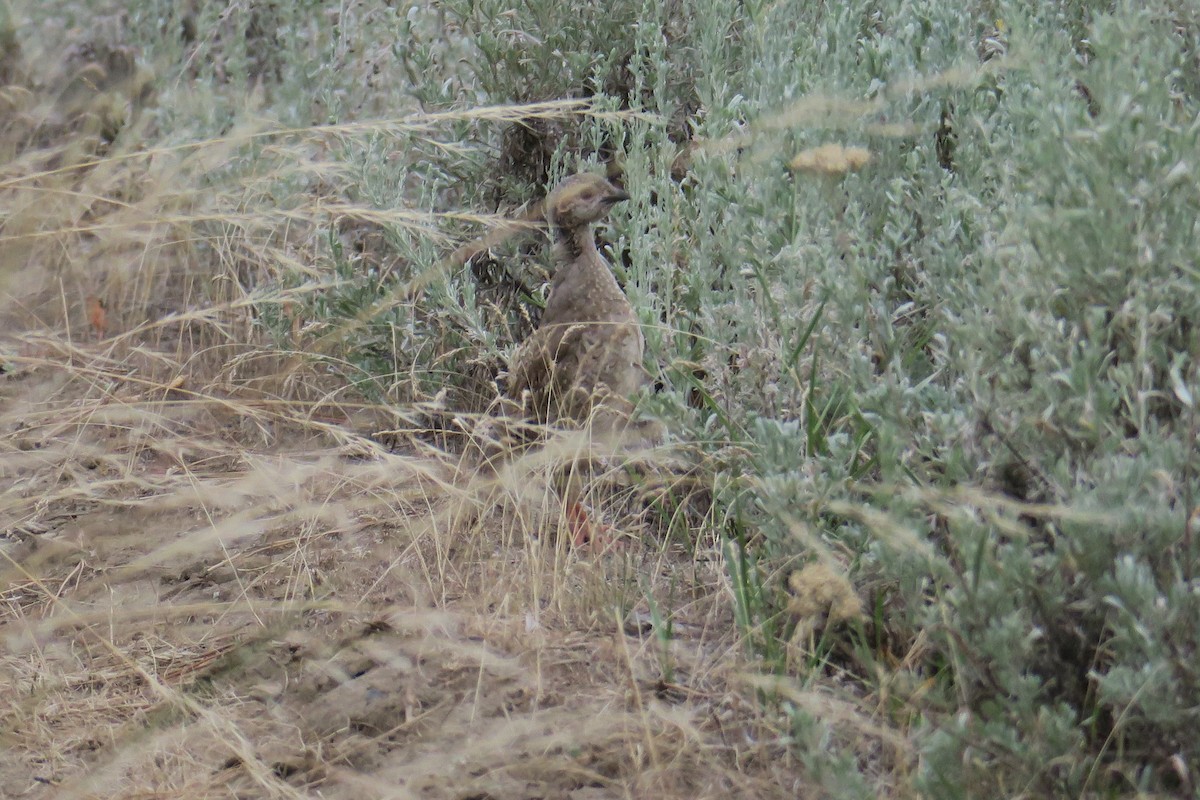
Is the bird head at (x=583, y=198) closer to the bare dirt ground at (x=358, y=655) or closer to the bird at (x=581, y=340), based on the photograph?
the bird at (x=581, y=340)

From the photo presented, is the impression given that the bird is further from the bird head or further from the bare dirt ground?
the bare dirt ground

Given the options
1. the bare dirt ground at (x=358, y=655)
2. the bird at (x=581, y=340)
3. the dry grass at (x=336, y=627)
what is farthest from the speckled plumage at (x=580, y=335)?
the bare dirt ground at (x=358, y=655)

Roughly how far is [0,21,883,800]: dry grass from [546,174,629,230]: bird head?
708 millimetres

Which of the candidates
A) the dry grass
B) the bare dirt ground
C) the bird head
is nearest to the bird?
the bird head

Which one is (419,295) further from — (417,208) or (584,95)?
(584,95)

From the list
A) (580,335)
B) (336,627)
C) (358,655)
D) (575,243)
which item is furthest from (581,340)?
(358,655)

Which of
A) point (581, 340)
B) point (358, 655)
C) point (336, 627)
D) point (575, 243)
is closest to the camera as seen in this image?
point (358, 655)

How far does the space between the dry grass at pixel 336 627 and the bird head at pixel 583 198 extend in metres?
0.71

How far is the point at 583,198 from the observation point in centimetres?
401

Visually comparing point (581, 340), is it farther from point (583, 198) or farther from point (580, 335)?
point (583, 198)

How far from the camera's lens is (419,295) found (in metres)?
4.50

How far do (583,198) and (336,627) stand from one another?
5.10 feet

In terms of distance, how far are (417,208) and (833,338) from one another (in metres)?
2.04

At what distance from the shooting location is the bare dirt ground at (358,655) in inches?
100.0
